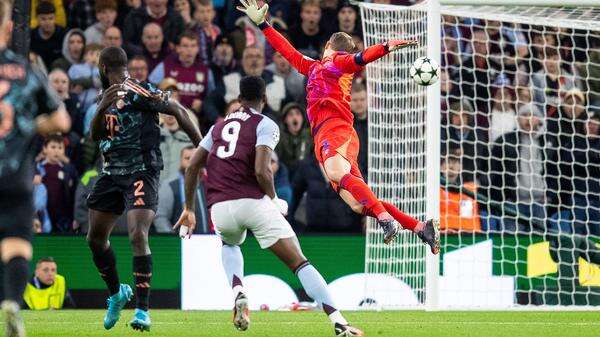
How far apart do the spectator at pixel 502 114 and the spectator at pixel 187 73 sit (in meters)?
3.80

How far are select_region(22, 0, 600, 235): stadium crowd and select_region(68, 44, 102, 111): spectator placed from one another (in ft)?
0.06

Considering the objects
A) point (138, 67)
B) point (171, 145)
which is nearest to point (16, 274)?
point (171, 145)

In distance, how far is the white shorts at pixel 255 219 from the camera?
9344 mm

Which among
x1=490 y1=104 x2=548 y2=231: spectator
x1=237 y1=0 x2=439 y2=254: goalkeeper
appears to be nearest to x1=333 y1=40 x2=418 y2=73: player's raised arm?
x1=237 y1=0 x2=439 y2=254: goalkeeper

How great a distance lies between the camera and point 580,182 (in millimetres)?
15711

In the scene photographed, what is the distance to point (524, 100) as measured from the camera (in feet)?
53.6

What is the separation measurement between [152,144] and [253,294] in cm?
477

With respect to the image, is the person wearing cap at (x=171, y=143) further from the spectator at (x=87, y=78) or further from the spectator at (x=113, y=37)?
the spectator at (x=113, y=37)

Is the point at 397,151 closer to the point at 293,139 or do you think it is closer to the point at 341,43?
the point at 293,139

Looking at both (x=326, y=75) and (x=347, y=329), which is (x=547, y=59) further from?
(x=347, y=329)

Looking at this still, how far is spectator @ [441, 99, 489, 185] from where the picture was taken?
15.9 meters

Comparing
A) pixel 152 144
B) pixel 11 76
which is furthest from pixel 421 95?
pixel 11 76

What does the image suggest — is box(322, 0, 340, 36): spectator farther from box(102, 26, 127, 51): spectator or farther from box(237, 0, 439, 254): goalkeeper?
box(237, 0, 439, 254): goalkeeper

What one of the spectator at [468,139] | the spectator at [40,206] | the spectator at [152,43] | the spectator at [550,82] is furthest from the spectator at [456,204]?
the spectator at [40,206]
